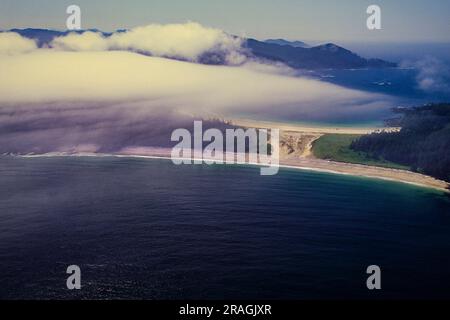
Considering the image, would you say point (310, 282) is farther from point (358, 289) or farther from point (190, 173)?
point (190, 173)

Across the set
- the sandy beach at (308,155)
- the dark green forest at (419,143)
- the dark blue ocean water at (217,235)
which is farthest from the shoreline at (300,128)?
the dark blue ocean water at (217,235)

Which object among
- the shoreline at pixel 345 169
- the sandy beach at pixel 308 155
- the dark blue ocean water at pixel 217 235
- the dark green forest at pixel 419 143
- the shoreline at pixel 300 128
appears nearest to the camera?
the dark blue ocean water at pixel 217 235

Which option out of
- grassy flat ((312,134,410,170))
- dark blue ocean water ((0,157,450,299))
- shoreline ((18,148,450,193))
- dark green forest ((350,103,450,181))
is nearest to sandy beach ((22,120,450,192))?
shoreline ((18,148,450,193))

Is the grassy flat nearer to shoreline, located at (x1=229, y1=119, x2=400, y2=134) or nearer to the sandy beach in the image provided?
the sandy beach

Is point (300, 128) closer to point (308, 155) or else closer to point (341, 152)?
point (308, 155)

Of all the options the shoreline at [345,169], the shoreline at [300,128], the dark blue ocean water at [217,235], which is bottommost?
the dark blue ocean water at [217,235]

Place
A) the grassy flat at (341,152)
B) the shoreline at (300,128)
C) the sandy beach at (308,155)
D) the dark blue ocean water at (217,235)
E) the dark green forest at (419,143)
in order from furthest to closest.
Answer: the shoreline at (300,128), the grassy flat at (341,152), the dark green forest at (419,143), the sandy beach at (308,155), the dark blue ocean water at (217,235)

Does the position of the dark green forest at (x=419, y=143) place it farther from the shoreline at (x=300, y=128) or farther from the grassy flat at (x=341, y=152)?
the shoreline at (x=300, y=128)
